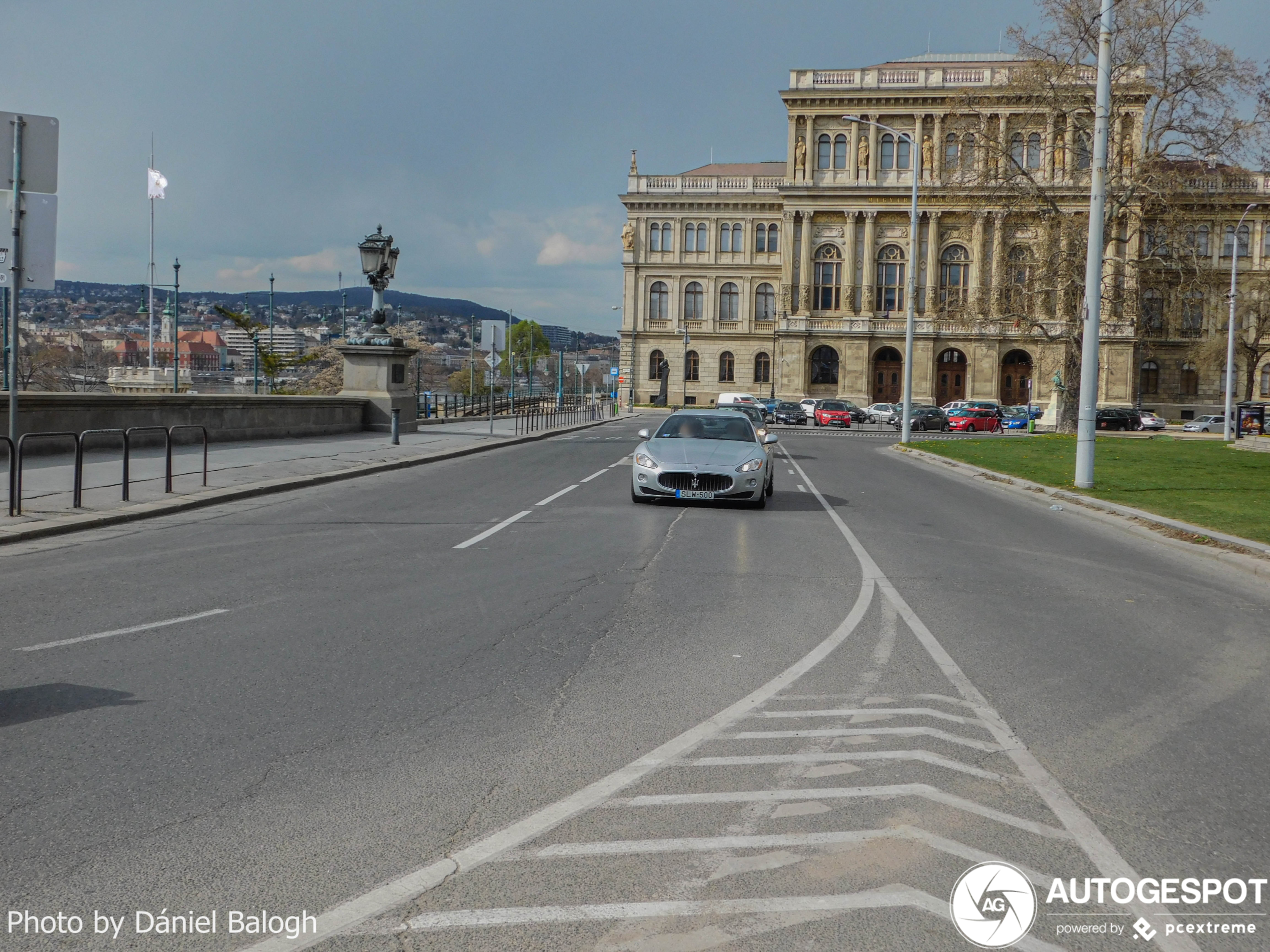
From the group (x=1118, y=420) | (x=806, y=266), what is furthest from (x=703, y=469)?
(x=806, y=266)

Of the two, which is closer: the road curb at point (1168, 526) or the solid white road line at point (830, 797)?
the solid white road line at point (830, 797)

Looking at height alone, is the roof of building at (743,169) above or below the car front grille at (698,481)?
above

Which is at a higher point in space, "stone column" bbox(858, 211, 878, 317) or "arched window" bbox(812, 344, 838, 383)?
"stone column" bbox(858, 211, 878, 317)

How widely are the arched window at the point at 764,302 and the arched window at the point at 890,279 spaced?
1184 cm

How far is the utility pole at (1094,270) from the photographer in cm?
1962

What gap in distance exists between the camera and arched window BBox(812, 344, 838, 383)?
87812 millimetres

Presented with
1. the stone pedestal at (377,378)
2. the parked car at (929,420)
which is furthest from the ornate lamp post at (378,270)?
the parked car at (929,420)

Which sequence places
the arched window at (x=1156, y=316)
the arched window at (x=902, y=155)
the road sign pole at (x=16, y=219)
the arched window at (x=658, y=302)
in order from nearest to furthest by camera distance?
the road sign pole at (x=16, y=219)
the arched window at (x=1156, y=316)
the arched window at (x=902, y=155)
the arched window at (x=658, y=302)

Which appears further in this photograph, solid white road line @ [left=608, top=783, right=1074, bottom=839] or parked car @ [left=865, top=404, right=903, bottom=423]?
parked car @ [left=865, top=404, right=903, bottom=423]

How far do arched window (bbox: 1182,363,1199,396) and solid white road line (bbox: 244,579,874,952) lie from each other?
312 feet

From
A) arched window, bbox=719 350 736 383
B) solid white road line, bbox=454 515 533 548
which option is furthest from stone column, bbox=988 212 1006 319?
solid white road line, bbox=454 515 533 548

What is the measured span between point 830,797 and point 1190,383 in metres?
97.1

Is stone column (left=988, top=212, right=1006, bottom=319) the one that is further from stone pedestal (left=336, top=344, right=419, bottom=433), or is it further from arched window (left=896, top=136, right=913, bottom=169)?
stone pedestal (left=336, top=344, right=419, bottom=433)

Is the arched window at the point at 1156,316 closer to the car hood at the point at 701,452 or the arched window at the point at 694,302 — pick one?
the arched window at the point at 694,302
